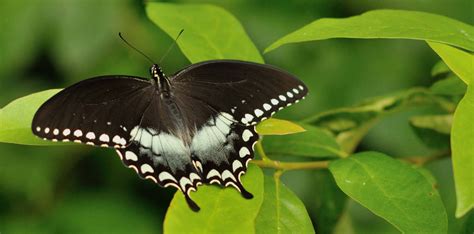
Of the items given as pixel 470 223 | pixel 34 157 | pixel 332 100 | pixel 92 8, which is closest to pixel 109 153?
pixel 34 157

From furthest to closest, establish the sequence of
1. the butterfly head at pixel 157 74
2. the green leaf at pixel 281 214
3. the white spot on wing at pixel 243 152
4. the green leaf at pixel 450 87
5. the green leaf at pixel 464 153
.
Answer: the butterfly head at pixel 157 74 → the green leaf at pixel 450 87 → the white spot on wing at pixel 243 152 → the green leaf at pixel 281 214 → the green leaf at pixel 464 153

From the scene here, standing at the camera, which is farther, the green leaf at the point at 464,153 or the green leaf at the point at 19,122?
the green leaf at the point at 19,122

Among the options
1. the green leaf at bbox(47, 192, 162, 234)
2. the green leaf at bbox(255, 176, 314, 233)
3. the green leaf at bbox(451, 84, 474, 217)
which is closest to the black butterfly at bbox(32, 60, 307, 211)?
the green leaf at bbox(255, 176, 314, 233)

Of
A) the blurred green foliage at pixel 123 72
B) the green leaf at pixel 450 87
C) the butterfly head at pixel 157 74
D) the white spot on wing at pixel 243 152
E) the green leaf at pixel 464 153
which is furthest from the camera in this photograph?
the blurred green foliage at pixel 123 72

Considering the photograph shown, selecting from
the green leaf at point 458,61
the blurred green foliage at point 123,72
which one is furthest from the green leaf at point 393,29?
the blurred green foliage at point 123,72

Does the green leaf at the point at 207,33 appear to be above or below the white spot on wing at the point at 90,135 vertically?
above

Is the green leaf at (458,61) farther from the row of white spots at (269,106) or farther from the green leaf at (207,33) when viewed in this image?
the green leaf at (207,33)

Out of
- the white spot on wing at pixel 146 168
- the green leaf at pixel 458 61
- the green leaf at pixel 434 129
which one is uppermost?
the green leaf at pixel 458 61

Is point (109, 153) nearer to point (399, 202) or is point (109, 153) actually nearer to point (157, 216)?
point (157, 216)
